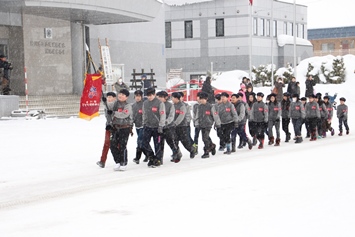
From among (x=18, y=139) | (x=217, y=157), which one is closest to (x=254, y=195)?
(x=217, y=157)

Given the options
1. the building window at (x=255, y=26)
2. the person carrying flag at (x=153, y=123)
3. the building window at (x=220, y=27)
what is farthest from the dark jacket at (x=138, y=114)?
the building window at (x=220, y=27)

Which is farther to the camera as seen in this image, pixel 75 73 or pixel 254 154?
pixel 75 73

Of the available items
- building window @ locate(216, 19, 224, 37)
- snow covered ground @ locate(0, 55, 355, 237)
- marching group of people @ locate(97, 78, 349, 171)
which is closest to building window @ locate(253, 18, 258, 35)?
building window @ locate(216, 19, 224, 37)

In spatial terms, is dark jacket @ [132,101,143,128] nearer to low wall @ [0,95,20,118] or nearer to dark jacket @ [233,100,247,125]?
dark jacket @ [233,100,247,125]

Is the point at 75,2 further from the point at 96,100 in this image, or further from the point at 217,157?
the point at 217,157

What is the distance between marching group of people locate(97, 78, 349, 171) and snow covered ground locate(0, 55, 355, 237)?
436mm

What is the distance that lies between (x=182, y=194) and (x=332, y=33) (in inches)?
3297

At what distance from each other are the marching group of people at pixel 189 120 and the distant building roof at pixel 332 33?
7068 centimetres

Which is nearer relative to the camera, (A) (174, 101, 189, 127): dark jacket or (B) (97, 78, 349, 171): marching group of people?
(B) (97, 78, 349, 171): marching group of people

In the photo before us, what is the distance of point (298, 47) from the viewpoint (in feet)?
192

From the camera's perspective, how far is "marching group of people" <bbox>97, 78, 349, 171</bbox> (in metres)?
11.4

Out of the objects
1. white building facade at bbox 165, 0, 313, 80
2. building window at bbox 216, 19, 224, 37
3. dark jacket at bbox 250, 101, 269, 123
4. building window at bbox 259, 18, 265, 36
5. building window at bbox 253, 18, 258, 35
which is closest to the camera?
dark jacket at bbox 250, 101, 269, 123

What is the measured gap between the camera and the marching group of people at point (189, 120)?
449 inches

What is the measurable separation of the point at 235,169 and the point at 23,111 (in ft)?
41.5
